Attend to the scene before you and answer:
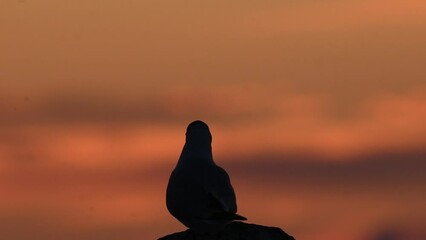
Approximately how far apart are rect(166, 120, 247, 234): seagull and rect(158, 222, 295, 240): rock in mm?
200

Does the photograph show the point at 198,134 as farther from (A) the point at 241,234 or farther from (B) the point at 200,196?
(A) the point at 241,234

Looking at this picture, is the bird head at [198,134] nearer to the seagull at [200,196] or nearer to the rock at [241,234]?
the seagull at [200,196]

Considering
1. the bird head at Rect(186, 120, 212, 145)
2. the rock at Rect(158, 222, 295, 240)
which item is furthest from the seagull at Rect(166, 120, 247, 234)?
the bird head at Rect(186, 120, 212, 145)

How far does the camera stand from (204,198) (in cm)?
2550

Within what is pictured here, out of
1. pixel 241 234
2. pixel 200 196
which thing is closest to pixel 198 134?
pixel 200 196

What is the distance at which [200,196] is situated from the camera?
83.8 ft

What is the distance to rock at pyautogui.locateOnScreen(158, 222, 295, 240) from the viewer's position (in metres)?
22.0

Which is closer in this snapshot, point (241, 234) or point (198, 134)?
point (241, 234)

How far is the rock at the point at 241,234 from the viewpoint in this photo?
72.3 feet

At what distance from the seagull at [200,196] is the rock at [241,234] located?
200mm

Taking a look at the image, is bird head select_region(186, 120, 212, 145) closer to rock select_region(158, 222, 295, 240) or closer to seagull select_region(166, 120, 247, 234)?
seagull select_region(166, 120, 247, 234)

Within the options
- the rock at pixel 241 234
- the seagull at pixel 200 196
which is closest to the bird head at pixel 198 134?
the seagull at pixel 200 196

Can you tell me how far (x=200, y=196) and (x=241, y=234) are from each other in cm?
312

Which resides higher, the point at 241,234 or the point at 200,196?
the point at 200,196
